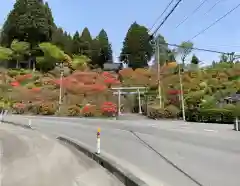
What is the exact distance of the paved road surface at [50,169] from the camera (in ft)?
31.8

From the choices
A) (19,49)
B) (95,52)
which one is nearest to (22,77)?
(19,49)

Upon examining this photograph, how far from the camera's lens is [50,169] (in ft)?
38.8

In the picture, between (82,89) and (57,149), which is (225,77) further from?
(57,149)

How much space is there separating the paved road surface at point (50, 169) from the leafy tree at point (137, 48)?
79.3 meters

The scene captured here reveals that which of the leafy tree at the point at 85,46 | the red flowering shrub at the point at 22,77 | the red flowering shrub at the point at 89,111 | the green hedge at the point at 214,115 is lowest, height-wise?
the green hedge at the point at 214,115

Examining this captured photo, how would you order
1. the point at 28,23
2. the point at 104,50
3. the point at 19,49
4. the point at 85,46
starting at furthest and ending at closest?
the point at 104,50
the point at 85,46
the point at 28,23
the point at 19,49

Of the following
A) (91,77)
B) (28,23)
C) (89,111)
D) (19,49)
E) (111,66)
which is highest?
(28,23)

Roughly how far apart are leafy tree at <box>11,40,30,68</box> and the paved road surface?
2924 inches

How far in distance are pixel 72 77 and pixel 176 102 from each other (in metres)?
24.9

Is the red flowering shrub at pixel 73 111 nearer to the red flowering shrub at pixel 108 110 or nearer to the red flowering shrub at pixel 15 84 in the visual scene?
the red flowering shrub at pixel 108 110

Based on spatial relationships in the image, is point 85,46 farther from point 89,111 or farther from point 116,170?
point 116,170

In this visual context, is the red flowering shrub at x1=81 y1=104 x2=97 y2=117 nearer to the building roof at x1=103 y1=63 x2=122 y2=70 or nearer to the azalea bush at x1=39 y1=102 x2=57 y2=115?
the azalea bush at x1=39 y1=102 x2=57 y2=115

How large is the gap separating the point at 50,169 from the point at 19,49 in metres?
80.6

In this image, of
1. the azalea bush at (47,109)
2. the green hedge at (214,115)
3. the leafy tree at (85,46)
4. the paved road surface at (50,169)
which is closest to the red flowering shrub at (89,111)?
the azalea bush at (47,109)
